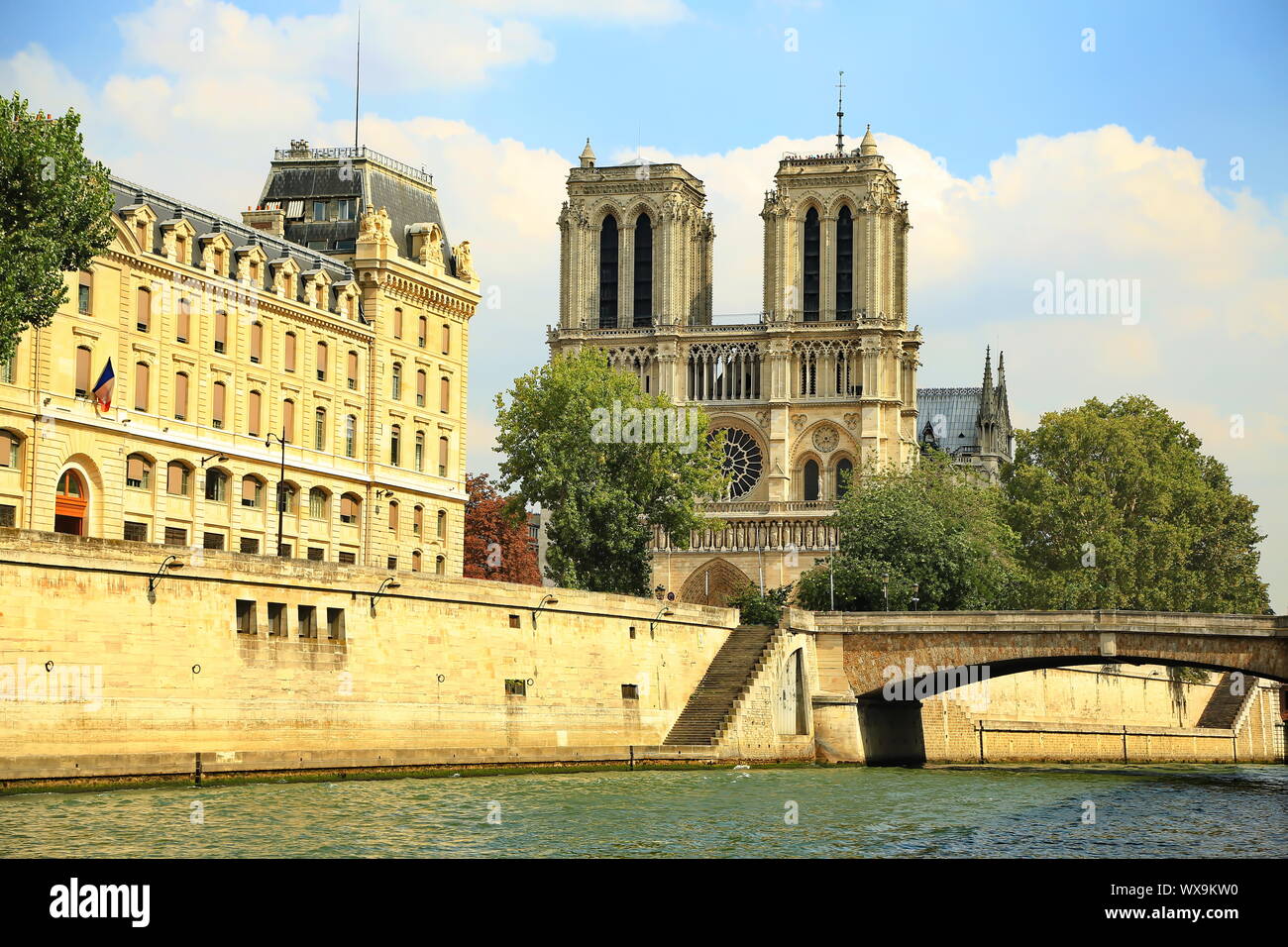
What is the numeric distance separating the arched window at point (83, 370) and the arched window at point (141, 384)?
2.16 metres

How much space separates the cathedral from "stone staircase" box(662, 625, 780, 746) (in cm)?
5658

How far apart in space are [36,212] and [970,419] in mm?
131311

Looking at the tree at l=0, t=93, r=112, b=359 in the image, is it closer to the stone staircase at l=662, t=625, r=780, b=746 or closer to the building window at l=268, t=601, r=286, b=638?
the building window at l=268, t=601, r=286, b=638

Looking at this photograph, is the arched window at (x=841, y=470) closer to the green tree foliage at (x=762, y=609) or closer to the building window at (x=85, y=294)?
the green tree foliage at (x=762, y=609)

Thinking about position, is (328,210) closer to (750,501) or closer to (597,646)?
(597,646)

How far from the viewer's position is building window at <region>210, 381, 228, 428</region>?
62188 mm

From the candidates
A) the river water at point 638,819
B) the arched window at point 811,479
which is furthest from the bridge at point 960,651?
the arched window at point 811,479

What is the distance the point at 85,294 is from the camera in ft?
185

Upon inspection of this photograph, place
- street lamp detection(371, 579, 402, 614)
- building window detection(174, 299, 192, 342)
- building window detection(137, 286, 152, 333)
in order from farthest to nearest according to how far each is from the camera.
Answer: building window detection(174, 299, 192, 342) → building window detection(137, 286, 152, 333) → street lamp detection(371, 579, 402, 614)

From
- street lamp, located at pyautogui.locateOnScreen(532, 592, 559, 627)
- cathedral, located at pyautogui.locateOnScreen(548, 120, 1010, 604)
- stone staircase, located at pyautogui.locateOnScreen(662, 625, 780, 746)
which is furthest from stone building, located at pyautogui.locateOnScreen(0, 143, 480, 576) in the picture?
cathedral, located at pyautogui.locateOnScreen(548, 120, 1010, 604)

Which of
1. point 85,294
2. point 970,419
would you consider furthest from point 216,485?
point 970,419

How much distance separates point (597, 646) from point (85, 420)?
1793cm

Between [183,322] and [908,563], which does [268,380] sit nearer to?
[183,322]

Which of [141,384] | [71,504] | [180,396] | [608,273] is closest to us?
[71,504]
